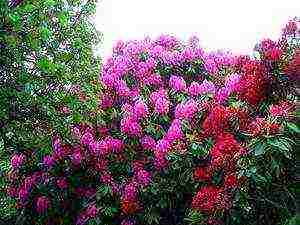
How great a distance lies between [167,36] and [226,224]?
437 centimetres

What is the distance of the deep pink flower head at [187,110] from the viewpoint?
22.9 ft

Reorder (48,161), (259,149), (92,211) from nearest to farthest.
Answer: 1. (259,149)
2. (92,211)
3. (48,161)

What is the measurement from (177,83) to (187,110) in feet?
2.82

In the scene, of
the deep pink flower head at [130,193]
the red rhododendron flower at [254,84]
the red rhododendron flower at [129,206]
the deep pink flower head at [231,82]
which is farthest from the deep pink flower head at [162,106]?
the red rhododendron flower at [254,84]

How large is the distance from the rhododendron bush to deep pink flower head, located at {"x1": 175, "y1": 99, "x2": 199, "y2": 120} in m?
0.02

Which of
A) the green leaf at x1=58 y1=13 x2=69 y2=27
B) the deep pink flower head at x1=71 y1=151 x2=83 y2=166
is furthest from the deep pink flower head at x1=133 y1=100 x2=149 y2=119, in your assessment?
the green leaf at x1=58 y1=13 x2=69 y2=27

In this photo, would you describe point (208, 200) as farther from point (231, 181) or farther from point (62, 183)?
point (62, 183)

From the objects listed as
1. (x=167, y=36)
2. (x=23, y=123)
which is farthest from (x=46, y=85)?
(x=167, y=36)

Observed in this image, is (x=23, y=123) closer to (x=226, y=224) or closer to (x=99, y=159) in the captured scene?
(x=99, y=159)

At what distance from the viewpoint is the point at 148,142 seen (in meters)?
7.11

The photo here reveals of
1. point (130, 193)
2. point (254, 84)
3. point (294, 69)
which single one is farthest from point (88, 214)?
point (294, 69)

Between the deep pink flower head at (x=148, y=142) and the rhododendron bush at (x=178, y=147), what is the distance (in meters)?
0.01

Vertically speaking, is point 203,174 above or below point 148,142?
above

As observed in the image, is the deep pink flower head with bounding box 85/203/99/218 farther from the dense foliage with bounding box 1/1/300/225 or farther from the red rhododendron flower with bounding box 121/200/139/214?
the red rhododendron flower with bounding box 121/200/139/214
